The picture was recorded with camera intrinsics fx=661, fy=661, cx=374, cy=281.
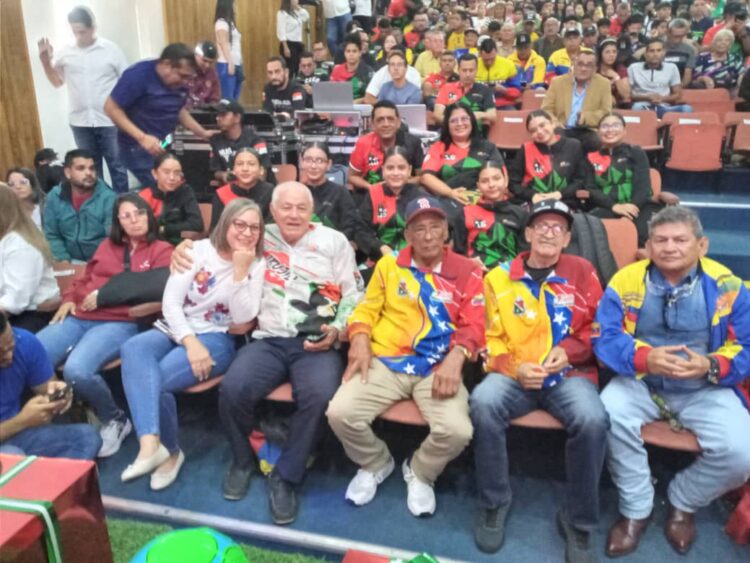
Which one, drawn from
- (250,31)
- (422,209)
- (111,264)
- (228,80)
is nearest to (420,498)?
(422,209)

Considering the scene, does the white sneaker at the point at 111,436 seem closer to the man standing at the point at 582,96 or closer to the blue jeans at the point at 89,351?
the blue jeans at the point at 89,351

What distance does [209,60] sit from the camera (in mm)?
4828

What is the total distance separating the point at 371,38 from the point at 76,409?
731 centimetres

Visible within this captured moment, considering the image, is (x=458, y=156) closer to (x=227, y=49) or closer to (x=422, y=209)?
(x=422, y=209)

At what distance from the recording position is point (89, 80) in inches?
188

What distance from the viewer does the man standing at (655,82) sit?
236 inches

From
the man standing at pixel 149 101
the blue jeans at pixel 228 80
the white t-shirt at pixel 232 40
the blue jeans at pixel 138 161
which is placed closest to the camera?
the man standing at pixel 149 101

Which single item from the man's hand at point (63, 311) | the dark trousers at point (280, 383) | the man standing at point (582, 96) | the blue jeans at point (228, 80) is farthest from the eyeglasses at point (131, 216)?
the blue jeans at point (228, 80)

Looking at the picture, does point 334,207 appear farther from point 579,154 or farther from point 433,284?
point 579,154

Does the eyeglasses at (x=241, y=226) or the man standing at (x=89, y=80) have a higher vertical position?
the man standing at (x=89, y=80)

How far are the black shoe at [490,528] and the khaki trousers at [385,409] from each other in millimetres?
224

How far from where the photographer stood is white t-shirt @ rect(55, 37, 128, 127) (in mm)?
4723

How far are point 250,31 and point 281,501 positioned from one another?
7235 millimetres

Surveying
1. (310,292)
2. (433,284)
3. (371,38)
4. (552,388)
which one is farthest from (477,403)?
(371,38)
